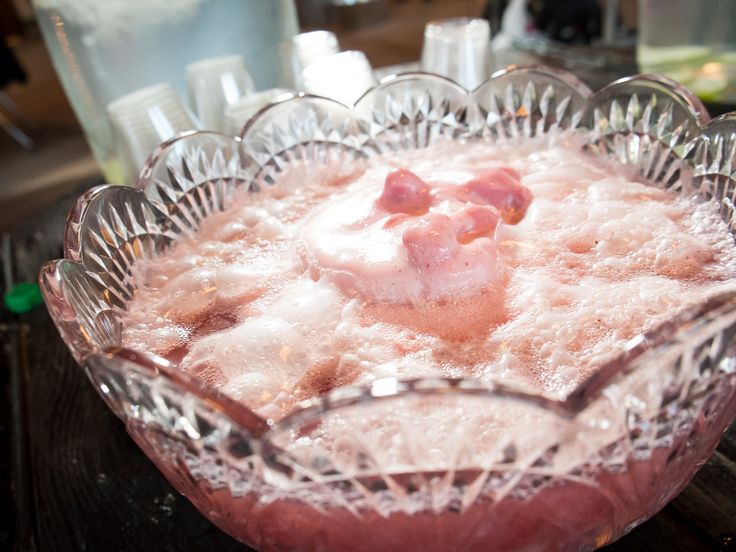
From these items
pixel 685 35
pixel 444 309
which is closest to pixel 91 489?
pixel 444 309

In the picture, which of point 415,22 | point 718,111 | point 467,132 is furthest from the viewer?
point 415,22

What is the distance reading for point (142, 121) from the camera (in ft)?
4.33

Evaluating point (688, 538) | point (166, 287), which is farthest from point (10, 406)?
point (688, 538)

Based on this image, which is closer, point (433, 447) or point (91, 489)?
point (433, 447)

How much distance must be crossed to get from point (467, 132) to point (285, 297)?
0.48m

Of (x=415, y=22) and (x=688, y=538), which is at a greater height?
(x=688, y=538)

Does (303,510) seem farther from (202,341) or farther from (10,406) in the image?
(10,406)

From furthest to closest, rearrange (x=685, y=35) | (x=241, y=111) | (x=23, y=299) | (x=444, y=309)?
(x=685, y=35) < (x=241, y=111) < (x=23, y=299) < (x=444, y=309)

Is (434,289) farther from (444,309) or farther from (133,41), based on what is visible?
(133,41)

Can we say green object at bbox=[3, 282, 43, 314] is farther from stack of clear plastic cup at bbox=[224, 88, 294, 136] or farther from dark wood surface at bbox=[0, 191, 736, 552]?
stack of clear plastic cup at bbox=[224, 88, 294, 136]

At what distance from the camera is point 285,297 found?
0.72 meters

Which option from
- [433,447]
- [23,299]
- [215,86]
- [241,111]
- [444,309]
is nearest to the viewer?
[433,447]

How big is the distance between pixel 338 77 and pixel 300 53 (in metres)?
0.18

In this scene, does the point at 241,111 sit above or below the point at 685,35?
above
